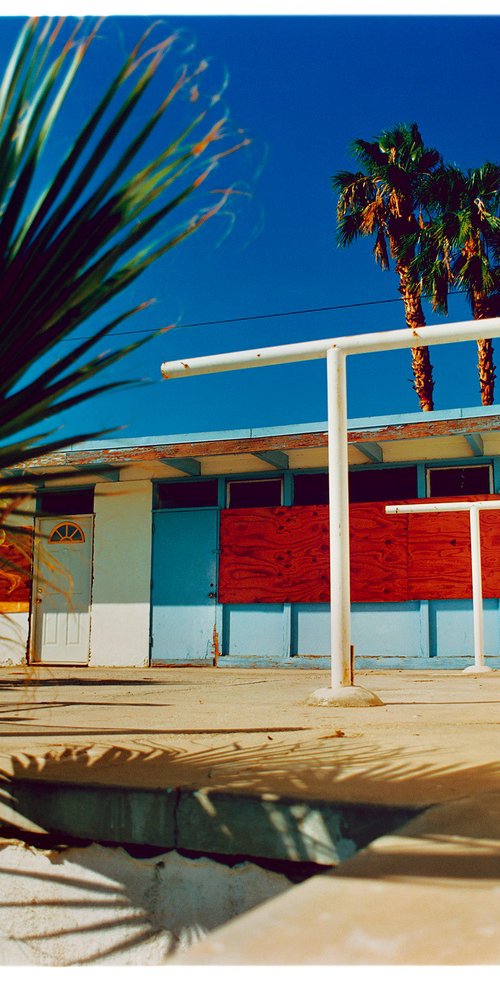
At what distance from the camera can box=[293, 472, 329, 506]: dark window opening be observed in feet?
36.1

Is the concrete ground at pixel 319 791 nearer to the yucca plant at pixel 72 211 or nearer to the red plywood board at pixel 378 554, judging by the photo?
the yucca plant at pixel 72 211

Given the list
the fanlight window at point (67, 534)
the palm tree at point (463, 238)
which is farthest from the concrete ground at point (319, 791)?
the palm tree at point (463, 238)

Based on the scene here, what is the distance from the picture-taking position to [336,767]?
6.61 ft

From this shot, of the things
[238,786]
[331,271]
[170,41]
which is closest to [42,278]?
[170,41]

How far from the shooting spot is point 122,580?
11672 millimetres

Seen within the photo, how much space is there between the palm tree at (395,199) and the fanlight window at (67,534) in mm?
9146

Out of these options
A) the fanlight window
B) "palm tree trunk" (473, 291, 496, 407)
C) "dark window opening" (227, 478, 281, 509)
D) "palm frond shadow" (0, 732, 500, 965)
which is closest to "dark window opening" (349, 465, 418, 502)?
"dark window opening" (227, 478, 281, 509)

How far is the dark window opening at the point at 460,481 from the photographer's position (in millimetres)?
10328

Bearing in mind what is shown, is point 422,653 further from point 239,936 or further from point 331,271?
point 331,271

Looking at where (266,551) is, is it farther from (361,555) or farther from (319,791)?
(319,791)

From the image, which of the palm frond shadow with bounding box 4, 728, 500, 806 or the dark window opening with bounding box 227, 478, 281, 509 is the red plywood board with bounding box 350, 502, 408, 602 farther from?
the palm frond shadow with bounding box 4, 728, 500, 806

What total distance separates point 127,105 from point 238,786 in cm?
143

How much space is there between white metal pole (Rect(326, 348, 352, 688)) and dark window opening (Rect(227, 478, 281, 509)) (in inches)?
283

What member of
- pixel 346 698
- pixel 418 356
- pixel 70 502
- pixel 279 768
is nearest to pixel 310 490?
pixel 70 502
